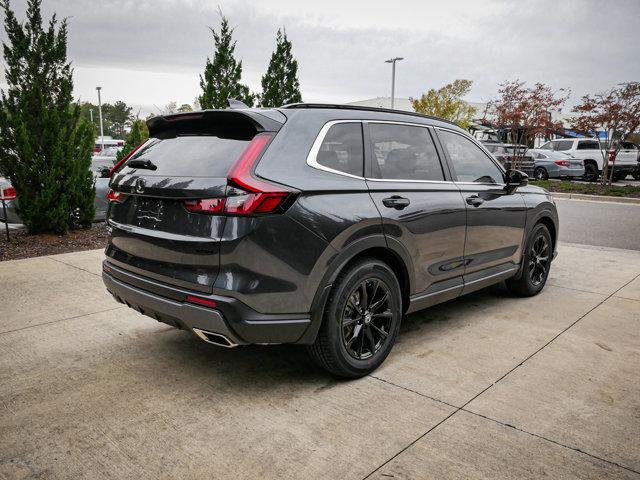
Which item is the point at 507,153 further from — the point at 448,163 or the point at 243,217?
the point at 243,217

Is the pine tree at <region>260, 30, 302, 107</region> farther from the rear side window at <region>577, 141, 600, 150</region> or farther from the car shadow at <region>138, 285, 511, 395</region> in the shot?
the rear side window at <region>577, 141, 600, 150</region>

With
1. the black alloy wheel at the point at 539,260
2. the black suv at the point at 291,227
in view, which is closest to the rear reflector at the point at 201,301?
the black suv at the point at 291,227

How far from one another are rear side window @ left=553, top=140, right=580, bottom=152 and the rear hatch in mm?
23198

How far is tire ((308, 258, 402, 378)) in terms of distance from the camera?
321 centimetres

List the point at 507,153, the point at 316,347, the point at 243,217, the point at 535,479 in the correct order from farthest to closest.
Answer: the point at 507,153 < the point at 316,347 < the point at 243,217 < the point at 535,479

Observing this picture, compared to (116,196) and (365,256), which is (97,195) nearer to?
(116,196)

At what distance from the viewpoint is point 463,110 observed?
105ft

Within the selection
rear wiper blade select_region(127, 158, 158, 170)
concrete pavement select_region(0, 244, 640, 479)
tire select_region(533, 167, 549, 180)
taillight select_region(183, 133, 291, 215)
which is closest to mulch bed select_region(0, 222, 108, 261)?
concrete pavement select_region(0, 244, 640, 479)

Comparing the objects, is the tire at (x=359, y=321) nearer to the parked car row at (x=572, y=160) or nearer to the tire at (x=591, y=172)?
the parked car row at (x=572, y=160)

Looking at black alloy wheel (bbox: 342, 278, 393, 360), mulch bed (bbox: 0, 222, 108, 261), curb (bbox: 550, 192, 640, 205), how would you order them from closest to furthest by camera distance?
black alloy wheel (bbox: 342, 278, 393, 360) → mulch bed (bbox: 0, 222, 108, 261) → curb (bbox: 550, 192, 640, 205)

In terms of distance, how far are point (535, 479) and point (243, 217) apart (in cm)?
194

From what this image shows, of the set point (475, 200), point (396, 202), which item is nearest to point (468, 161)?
point (475, 200)

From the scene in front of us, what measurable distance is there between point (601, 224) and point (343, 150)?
9.57 metres

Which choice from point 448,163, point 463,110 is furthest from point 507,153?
point 448,163
